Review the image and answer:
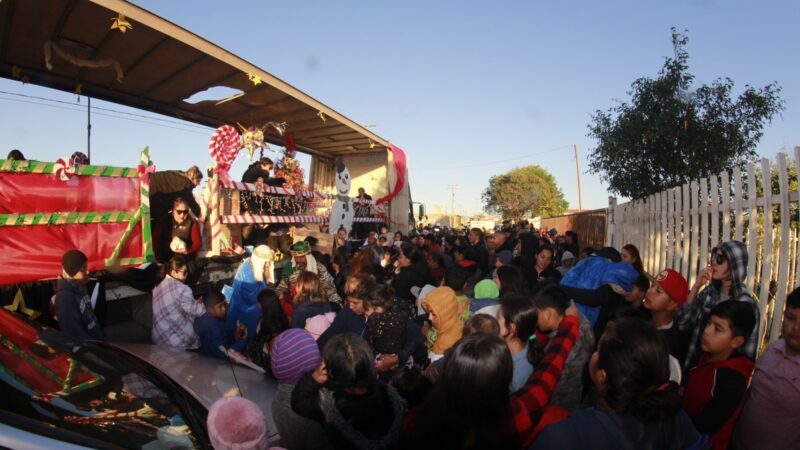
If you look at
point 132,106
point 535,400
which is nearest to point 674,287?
point 535,400

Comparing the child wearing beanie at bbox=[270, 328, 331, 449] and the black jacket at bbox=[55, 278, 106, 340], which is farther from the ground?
the black jacket at bbox=[55, 278, 106, 340]

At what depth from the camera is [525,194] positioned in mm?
58469

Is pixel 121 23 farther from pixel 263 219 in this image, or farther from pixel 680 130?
pixel 680 130

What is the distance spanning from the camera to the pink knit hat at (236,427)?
1721 millimetres

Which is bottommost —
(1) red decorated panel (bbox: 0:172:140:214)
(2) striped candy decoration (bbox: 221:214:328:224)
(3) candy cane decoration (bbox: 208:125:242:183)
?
(2) striped candy decoration (bbox: 221:214:328:224)

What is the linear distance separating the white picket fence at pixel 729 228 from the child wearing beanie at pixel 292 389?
3.81 metres

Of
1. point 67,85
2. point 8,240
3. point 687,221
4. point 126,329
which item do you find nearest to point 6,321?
point 8,240

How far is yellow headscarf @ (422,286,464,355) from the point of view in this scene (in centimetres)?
347

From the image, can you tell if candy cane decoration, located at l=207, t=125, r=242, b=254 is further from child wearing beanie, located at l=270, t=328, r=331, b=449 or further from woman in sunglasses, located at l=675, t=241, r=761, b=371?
woman in sunglasses, located at l=675, t=241, r=761, b=371

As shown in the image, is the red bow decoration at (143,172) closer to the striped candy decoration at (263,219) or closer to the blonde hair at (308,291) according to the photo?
the striped candy decoration at (263,219)

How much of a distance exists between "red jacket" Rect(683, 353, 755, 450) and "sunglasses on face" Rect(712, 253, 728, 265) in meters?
1.08

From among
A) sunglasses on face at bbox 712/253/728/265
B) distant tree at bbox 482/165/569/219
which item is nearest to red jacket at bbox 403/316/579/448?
sunglasses on face at bbox 712/253/728/265

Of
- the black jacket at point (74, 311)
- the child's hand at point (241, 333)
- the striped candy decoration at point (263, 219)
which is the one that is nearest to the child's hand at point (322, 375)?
the black jacket at point (74, 311)

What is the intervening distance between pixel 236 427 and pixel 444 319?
1988 mm
